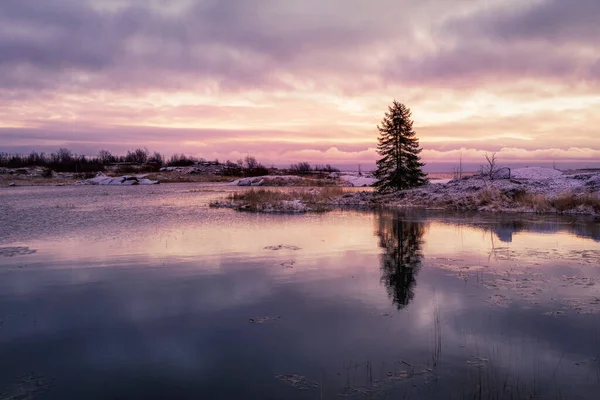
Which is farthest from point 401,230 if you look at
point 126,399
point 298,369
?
point 126,399

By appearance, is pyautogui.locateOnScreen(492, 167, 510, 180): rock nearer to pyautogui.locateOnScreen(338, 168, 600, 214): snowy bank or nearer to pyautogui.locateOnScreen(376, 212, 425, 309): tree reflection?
pyautogui.locateOnScreen(338, 168, 600, 214): snowy bank

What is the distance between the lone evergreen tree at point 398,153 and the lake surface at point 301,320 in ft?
91.6

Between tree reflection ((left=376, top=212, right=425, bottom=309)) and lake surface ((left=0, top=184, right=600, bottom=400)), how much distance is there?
0.36 ft

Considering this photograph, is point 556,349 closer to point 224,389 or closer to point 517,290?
point 517,290

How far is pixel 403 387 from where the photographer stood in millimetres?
6629

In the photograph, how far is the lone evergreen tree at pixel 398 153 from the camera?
46.8 meters

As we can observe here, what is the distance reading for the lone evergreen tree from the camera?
46750mm

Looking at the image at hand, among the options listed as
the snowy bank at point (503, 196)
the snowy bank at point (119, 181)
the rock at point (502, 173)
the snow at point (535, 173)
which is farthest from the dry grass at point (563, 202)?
the snowy bank at point (119, 181)

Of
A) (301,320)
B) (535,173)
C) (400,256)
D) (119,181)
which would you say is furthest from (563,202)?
(119,181)

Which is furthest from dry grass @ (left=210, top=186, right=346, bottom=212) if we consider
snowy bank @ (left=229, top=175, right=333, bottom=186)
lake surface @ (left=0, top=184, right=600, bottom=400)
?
snowy bank @ (left=229, top=175, right=333, bottom=186)

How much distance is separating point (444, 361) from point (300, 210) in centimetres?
2990

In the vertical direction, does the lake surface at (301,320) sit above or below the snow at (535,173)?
below

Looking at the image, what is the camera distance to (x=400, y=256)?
17.0m

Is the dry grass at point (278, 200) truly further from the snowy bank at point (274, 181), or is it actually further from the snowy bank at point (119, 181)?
the snowy bank at point (119, 181)
